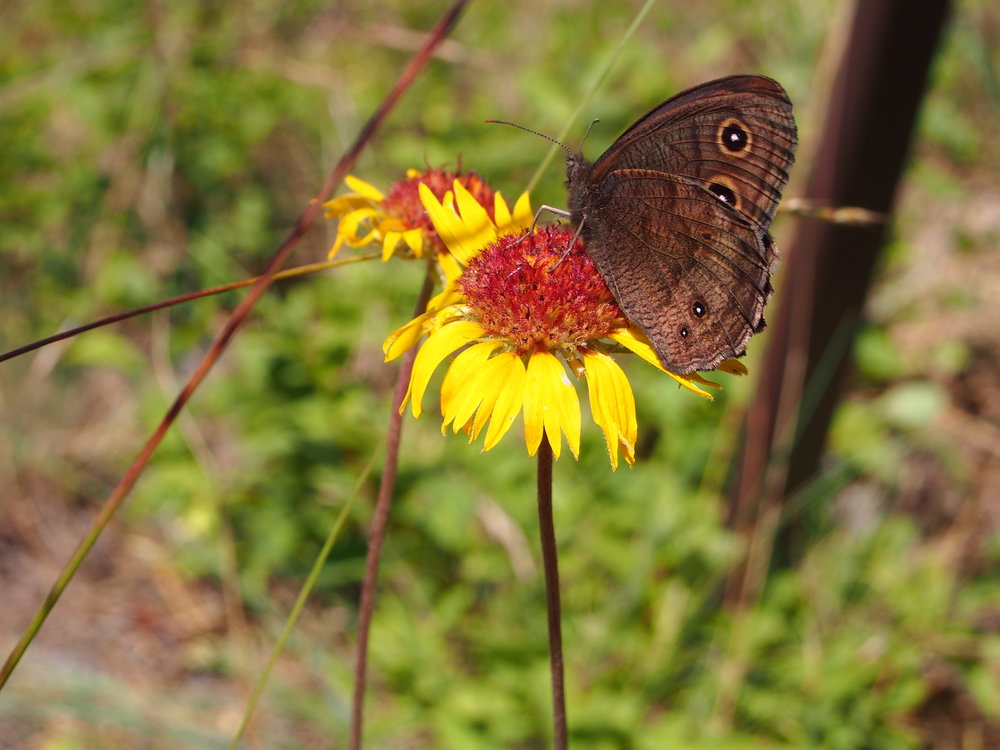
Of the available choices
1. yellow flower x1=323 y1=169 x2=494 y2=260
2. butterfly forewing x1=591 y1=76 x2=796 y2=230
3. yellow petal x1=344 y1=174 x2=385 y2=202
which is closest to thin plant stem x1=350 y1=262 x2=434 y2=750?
yellow flower x1=323 y1=169 x2=494 y2=260

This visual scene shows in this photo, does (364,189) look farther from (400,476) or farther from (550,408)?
(400,476)

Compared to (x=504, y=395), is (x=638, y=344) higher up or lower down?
higher up

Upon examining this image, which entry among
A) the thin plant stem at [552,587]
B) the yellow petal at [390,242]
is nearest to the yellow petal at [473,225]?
the yellow petal at [390,242]

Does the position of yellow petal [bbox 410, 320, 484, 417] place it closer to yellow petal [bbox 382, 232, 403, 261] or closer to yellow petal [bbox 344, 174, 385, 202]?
yellow petal [bbox 382, 232, 403, 261]

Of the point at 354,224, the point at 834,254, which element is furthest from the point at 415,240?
the point at 834,254

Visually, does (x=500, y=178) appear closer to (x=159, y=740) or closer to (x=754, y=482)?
(x=754, y=482)

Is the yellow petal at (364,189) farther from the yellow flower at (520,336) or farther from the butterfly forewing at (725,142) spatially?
the butterfly forewing at (725,142)

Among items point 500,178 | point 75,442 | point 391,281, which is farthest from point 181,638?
point 500,178
